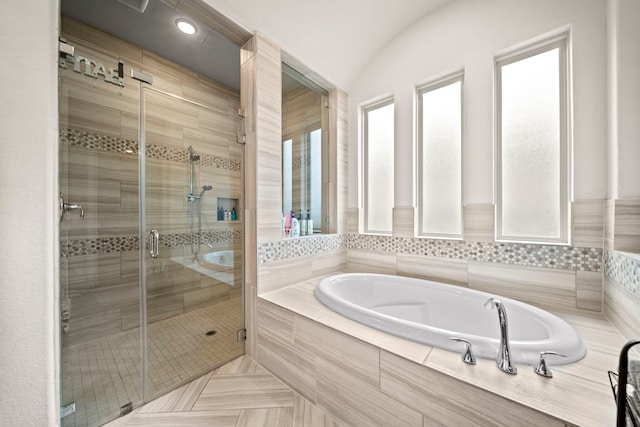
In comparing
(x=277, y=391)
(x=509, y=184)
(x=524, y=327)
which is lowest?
(x=277, y=391)

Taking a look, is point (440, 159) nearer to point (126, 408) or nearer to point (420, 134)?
point (420, 134)

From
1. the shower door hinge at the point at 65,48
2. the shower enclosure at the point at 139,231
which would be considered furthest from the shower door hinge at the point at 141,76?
the shower door hinge at the point at 65,48

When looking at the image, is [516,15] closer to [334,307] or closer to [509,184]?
[509,184]

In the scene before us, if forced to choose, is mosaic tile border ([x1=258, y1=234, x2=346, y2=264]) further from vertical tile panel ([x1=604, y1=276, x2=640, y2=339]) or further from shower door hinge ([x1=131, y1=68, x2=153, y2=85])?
vertical tile panel ([x1=604, y1=276, x2=640, y2=339])

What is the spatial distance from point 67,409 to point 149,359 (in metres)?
0.36

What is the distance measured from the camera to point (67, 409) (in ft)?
3.83

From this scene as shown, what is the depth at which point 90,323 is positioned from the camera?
1360mm

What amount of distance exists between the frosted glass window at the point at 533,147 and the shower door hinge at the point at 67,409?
8.69 ft

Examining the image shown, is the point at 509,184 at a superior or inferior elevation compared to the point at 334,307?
superior

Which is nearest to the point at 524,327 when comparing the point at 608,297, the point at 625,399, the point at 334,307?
the point at 608,297

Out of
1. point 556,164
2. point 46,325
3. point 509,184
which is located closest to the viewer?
point 46,325

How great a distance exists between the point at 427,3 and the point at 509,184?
151 centimetres

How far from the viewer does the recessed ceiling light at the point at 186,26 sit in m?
1.75

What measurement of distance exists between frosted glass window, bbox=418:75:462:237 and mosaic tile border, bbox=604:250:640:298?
75cm
